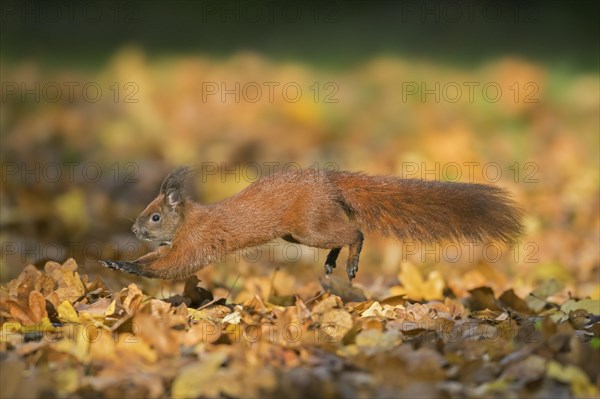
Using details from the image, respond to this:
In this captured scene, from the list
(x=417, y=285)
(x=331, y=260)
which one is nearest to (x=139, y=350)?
(x=331, y=260)

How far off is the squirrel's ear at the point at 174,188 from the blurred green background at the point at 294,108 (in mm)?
1903

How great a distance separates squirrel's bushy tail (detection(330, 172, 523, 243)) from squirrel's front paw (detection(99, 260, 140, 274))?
1.25 m

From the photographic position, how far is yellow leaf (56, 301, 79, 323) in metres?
4.27

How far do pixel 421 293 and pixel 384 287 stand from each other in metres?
0.79

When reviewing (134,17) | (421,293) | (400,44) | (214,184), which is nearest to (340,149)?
(214,184)

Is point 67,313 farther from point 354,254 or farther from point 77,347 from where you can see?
point 354,254

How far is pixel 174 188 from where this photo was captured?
5.41 m

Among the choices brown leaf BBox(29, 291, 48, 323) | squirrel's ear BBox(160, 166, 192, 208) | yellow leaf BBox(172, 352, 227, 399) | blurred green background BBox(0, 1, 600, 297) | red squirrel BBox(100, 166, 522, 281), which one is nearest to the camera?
yellow leaf BBox(172, 352, 227, 399)

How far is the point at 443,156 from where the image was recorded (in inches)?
399

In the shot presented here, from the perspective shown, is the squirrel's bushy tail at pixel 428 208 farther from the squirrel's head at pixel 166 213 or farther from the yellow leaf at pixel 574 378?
the yellow leaf at pixel 574 378

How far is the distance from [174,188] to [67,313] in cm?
132

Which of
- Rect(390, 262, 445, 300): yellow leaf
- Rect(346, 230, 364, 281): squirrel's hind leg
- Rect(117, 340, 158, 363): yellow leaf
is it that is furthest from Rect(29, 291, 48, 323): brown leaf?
Rect(390, 262, 445, 300): yellow leaf

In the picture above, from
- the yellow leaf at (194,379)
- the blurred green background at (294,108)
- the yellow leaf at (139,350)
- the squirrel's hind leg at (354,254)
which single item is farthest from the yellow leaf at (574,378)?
the blurred green background at (294,108)

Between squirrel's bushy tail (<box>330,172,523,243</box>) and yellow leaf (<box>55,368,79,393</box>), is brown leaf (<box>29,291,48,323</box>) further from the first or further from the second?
squirrel's bushy tail (<box>330,172,523,243</box>)
